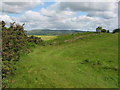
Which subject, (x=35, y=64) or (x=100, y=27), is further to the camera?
(x=100, y=27)

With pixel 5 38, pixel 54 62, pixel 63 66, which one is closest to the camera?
pixel 63 66

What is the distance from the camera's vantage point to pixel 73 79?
766 inches

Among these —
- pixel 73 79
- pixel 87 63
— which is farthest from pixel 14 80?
pixel 87 63

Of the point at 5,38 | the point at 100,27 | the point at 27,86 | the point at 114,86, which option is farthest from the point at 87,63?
the point at 100,27

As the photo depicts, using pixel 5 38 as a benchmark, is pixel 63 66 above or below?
below

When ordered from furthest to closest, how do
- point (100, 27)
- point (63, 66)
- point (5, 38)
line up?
point (100, 27) → point (5, 38) → point (63, 66)

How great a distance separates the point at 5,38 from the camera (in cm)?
2905

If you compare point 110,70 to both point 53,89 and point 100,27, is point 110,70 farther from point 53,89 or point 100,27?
point 100,27

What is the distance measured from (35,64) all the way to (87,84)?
38.1ft

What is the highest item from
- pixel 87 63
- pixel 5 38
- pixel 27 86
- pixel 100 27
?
pixel 100 27

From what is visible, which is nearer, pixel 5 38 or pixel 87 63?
pixel 87 63

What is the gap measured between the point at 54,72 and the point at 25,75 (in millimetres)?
4554

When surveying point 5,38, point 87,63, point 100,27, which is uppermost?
point 100,27

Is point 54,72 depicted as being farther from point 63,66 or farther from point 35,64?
point 35,64
